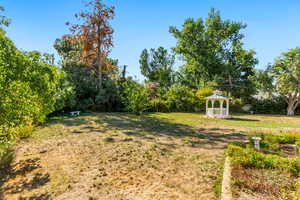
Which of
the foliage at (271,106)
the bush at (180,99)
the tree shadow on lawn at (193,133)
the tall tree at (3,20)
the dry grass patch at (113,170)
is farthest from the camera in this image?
the foliage at (271,106)

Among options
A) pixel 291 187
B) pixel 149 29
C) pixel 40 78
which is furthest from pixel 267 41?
pixel 40 78

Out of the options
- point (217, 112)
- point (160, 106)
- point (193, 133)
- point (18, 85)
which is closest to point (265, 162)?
point (193, 133)

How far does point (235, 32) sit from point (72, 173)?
33145 mm

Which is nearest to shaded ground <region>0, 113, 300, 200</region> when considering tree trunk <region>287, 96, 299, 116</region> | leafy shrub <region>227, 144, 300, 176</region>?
leafy shrub <region>227, 144, 300, 176</region>

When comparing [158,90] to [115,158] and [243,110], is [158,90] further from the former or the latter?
[115,158]

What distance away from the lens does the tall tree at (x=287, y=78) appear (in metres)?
20.8

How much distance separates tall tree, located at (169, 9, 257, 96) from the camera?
1056 inches

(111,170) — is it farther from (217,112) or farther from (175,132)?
(217,112)

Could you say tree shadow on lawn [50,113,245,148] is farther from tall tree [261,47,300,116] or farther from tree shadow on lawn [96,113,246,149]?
tall tree [261,47,300,116]

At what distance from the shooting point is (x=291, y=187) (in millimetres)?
2893

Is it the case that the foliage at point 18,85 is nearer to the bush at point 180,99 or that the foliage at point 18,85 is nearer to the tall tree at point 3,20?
the tall tree at point 3,20

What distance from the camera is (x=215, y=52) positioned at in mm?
28484

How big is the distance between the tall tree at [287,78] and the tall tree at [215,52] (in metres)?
3.27

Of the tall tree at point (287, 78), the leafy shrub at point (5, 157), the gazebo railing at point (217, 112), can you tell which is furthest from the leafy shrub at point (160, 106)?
the leafy shrub at point (5, 157)
